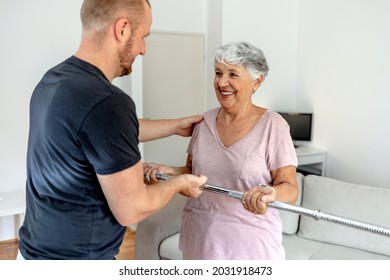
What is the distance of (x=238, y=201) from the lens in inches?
50.0

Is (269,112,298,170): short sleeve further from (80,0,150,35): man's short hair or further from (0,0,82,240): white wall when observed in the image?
→ (0,0,82,240): white wall

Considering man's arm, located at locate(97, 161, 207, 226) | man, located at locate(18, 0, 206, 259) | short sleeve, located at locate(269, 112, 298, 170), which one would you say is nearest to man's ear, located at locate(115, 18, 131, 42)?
man, located at locate(18, 0, 206, 259)

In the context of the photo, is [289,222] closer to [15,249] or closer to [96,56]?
[96,56]

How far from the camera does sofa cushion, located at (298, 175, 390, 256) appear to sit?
6.96 ft

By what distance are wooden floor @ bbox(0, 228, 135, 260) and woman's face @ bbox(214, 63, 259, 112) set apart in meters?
1.71

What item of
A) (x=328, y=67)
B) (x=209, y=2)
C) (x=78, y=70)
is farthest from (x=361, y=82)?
(x=78, y=70)

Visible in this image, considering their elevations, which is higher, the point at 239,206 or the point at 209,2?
the point at 209,2

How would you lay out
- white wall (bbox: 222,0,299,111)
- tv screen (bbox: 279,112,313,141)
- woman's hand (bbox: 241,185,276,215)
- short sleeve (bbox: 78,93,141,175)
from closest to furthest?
short sleeve (bbox: 78,93,141,175) → woman's hand (bbox: 241,185,276,215) → white wall (bbox: 222,0,299,111) → tv screen (bbox: 279,112,313,141)

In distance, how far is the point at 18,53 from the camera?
3020mm

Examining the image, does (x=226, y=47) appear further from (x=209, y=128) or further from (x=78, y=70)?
(x=78, y=70)

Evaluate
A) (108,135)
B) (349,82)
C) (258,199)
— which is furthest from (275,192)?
(349,82)

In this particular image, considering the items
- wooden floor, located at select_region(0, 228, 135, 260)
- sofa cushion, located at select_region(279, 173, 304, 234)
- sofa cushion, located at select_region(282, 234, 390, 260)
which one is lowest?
wooden floor, located at select_region(0, 228, 135, 260)

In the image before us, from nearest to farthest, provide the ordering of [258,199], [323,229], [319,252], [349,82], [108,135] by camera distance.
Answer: [108,135] → [258,199] → [319,252] → [323,229] → [349,82]
